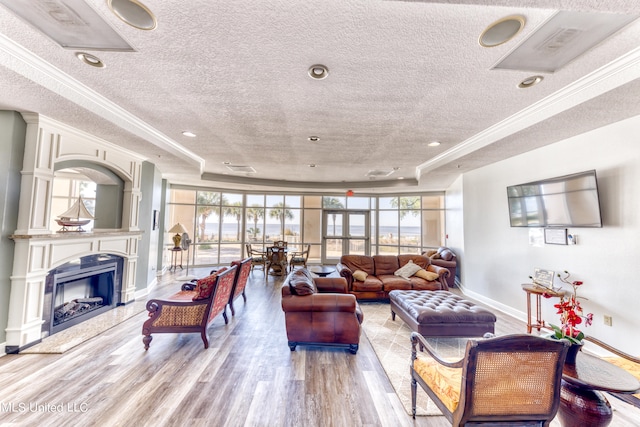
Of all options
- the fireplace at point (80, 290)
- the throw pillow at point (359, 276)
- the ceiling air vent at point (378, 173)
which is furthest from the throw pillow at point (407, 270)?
the fireplace at point (80, 290)

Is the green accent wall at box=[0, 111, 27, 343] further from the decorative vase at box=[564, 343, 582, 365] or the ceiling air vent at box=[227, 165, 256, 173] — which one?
the decorative vase at box=[564, 343, 582, 365]

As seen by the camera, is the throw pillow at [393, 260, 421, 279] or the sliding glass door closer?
the throw pillow at [393, 260, 421, 279]

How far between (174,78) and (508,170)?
5.22 meters

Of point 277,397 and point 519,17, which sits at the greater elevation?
point 519,17

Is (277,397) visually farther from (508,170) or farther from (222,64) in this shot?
(508,170)

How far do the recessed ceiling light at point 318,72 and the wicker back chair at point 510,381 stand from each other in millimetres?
2335

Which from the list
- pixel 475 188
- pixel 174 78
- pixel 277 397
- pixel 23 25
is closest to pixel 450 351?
pixel 277 397

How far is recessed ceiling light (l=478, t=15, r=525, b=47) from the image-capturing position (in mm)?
1655

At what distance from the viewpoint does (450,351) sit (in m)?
3.12

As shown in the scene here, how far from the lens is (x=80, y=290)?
395 cm

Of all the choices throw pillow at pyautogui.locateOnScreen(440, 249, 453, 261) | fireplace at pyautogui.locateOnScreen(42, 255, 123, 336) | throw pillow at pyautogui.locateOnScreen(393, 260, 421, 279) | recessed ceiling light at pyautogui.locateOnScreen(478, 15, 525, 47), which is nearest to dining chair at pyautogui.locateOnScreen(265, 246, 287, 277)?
throw pillow at pyautogui.locateOnScreen(393, 260, 421, 279)

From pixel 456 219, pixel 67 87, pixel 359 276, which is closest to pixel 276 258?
pixel 359 276

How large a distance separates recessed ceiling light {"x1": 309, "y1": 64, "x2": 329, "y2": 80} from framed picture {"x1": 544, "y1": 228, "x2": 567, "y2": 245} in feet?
12.7

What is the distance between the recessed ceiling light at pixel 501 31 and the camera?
1655 millimetres
